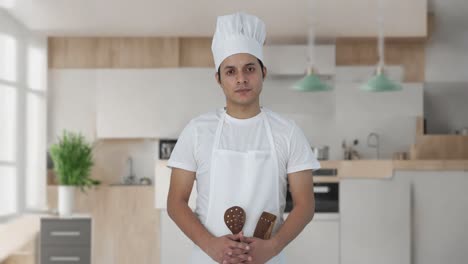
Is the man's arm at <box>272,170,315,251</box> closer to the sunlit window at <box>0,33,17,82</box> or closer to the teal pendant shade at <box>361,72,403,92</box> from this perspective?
the teal pendant shade at <box>361,72,403,92</box>

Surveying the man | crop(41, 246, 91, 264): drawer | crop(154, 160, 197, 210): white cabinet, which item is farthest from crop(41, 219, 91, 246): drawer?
the man

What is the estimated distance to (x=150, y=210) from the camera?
6934mm

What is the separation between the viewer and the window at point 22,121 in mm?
6262

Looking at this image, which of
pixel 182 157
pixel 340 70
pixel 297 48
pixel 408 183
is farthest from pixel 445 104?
pixel 182 157

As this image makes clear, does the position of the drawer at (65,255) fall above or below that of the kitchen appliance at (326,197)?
below

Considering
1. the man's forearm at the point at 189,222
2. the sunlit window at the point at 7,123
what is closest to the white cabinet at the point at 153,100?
the sunlit window at the point at 7,123

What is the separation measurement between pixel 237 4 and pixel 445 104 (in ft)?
9.86

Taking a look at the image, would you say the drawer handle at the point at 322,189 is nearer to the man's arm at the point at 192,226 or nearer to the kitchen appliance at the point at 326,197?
the kitchen appliance at the point at 326,197

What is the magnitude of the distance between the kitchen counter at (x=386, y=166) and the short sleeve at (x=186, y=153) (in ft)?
11.5

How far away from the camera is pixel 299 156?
1.99 metres

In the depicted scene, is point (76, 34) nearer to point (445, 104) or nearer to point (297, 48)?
point (297, 48)

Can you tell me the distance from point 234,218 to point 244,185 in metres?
0.11

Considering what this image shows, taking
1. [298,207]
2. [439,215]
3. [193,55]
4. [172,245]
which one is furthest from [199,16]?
[298,207]

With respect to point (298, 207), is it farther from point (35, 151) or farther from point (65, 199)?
point (35, 151)
